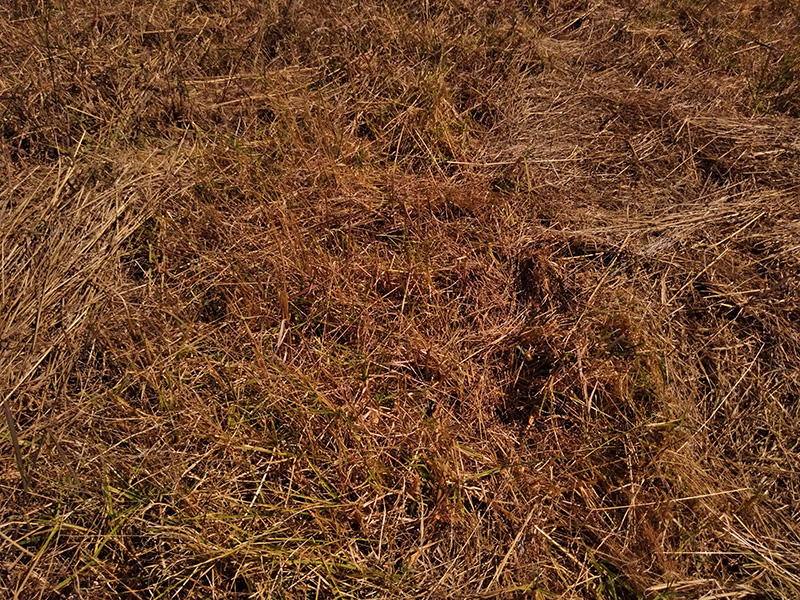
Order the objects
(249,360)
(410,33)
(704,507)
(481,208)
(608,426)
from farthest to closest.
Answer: (410,33) < (481,208) < (249,360) < (608,426) < (704,507)

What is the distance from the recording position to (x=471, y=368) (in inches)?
71.8

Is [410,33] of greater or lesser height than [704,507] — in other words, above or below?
above

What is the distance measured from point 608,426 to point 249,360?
43.4 inches

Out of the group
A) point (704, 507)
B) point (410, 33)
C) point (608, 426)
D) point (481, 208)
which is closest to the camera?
point (704, 507)

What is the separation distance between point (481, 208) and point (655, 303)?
690 millimetres

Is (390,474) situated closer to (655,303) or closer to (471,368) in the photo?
(471,368)

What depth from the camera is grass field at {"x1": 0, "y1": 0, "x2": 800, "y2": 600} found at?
1.48 meters

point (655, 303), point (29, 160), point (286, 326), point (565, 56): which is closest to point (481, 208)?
point (655, 303)

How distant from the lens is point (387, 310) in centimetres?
192

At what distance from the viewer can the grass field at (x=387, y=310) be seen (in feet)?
4.86

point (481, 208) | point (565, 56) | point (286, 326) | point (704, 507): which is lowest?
point (704, 507)

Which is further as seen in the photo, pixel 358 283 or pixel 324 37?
pixel 324 37

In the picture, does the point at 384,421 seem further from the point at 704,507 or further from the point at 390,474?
the point at 704,507

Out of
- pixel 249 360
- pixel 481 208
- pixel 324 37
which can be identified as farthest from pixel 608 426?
pixel 324 37
